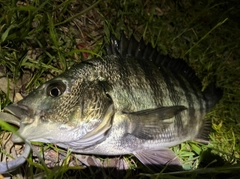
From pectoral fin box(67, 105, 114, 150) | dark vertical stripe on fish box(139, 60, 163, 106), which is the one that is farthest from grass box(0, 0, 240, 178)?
dark vertical stripe on fish box(139, 60, 163, 106)

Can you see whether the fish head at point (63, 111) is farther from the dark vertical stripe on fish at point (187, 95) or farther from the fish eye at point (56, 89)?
the dark vertical stripe on fish at point (187, 95)

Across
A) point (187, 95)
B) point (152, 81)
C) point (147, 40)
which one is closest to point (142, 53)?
point (152, 81)

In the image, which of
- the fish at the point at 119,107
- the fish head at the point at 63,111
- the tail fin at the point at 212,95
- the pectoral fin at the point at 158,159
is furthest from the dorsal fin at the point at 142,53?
the pectoral fin at the point at 158,159

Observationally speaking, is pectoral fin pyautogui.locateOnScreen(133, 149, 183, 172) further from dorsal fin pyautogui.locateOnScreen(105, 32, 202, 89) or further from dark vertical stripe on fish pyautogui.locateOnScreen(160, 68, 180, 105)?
dorsal fin pyautogui.locateOnScreen(105, 32, 202, 89)

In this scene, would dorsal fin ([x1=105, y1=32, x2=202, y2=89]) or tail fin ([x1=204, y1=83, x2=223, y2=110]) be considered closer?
dorsal fin ([x1=105, y1=32, x2=202, y2=89])

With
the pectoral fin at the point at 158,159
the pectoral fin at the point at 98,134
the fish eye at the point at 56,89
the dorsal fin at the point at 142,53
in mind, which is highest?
the dorsal fin at the point at 142,53

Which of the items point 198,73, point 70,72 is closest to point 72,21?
point 70,72
